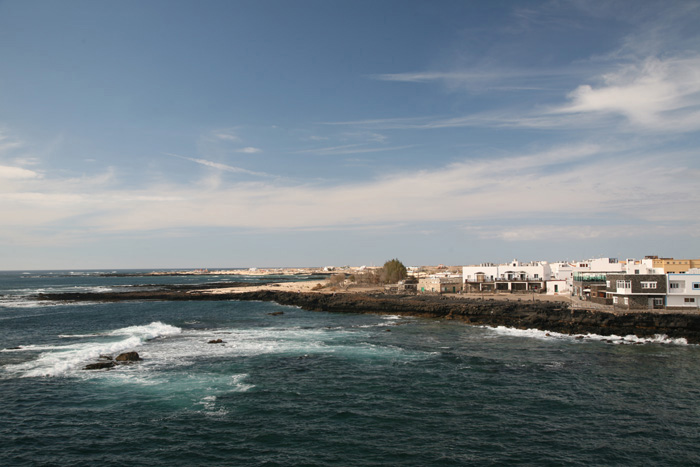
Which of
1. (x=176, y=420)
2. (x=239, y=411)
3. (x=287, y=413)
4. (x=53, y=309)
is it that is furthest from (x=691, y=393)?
(x=53, y=309)

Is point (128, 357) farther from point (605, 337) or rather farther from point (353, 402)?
point (605, 337)

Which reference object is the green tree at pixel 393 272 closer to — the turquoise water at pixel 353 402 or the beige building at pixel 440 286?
the beige building at pixel 440 286

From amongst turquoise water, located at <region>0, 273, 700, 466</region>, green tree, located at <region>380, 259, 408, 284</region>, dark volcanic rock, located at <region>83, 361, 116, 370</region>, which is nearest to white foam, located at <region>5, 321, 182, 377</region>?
turquoise water, located at <region>0, 273, 700, 466</region>

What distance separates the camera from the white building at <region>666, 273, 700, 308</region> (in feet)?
175

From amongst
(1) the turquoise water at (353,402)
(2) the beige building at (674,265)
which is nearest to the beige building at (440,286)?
(2) the beige building at (674,265)

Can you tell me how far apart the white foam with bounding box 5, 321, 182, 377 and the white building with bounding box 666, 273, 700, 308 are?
62935 mm

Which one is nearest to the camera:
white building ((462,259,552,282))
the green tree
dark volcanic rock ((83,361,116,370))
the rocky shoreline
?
dark volcanic rock ((83,361,116,370))

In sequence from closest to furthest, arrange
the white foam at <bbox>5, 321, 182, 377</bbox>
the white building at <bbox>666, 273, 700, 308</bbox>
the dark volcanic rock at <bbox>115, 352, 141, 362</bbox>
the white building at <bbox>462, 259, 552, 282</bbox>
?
the white foam at <bbox>5, 321, 182, 377</bbox> < the dark volcanic rock at <bbox>115, 352, 141, 362</bbox> < the white building at <bbox>666, 273, 700, 308</bbox> < the white building at <bbox>462, 259, 552, 282</bbox>

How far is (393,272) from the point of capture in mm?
140500

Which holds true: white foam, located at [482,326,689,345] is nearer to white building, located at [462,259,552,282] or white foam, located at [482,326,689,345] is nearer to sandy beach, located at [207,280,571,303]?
sandy beach, located at [207,280,571,303]

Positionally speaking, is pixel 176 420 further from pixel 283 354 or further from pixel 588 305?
Answer: pixel 588 305

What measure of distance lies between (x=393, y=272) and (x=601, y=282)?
75.0m

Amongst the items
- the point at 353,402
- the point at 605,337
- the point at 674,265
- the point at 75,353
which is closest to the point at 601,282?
the point at 674,265

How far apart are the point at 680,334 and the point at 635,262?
4365 centimetres
